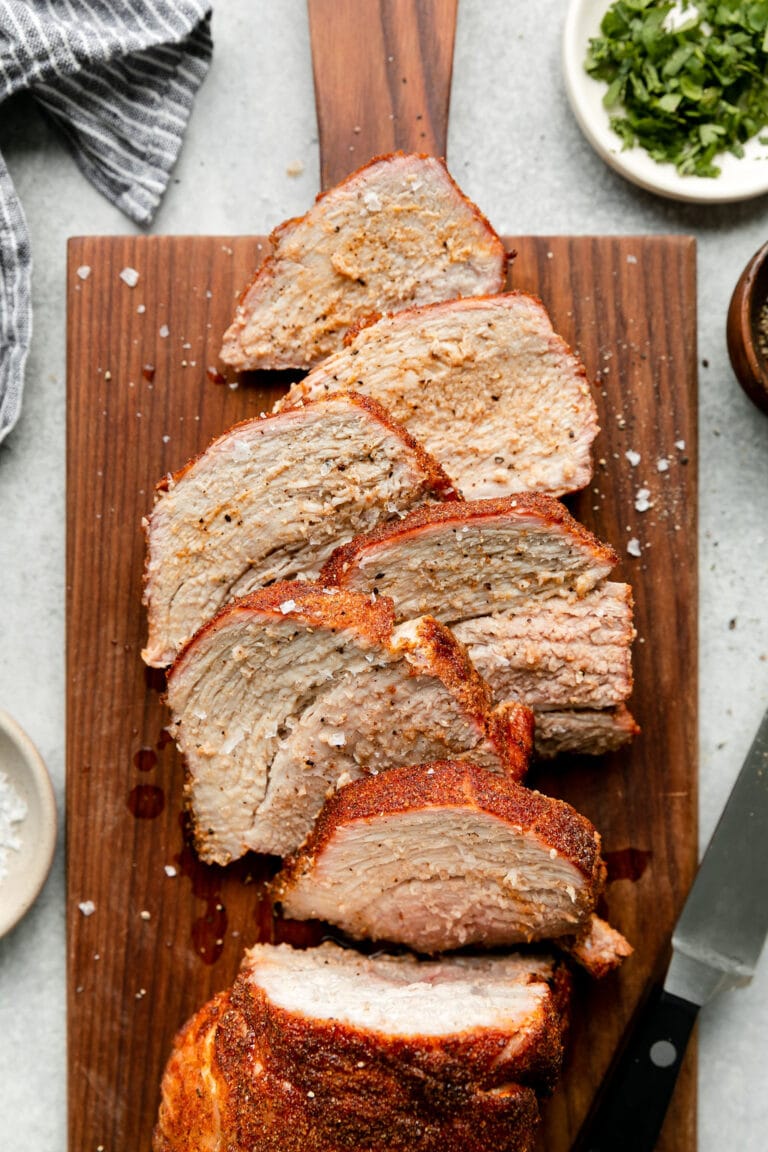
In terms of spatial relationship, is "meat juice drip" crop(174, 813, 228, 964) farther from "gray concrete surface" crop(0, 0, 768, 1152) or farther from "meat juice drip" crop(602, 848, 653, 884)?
"meat juice drip" crop(602, 848, 653, 884)

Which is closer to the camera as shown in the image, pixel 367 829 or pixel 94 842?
pixel 367 829

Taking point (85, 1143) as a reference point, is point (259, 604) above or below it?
above

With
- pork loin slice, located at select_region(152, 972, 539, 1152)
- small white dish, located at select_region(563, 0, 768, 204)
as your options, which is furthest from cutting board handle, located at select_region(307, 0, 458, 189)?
pork loin slice, located at select_region(152, 972, 539, 1152)

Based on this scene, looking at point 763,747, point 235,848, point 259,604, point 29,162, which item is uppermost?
point 29,162

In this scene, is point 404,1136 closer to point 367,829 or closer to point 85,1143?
point 367,829

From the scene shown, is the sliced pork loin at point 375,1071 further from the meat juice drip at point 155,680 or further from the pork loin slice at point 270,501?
the pork loin slice at point 270,501

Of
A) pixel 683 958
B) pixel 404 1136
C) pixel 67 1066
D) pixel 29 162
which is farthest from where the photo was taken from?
pixel 29 162

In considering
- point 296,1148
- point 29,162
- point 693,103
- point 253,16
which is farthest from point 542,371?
point 296,1148

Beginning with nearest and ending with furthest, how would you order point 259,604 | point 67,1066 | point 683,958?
point 259,604 → point 683,958 → point 67,1066
